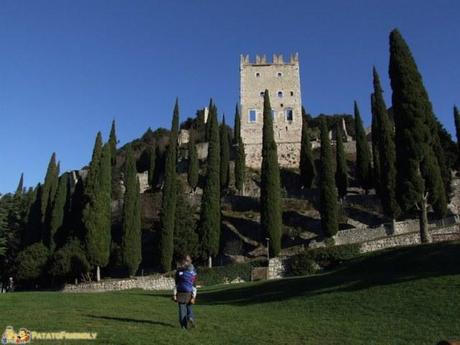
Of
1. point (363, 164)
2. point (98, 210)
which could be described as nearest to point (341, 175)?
point (363, 164)

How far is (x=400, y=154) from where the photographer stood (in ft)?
88.0

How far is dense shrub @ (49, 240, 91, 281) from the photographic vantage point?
36.0 metres

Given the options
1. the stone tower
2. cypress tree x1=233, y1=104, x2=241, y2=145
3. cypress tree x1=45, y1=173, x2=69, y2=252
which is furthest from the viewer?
cypress tree x1=233, y1=104, x2=241, y2=145

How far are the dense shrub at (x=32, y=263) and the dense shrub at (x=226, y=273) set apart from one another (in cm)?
1503

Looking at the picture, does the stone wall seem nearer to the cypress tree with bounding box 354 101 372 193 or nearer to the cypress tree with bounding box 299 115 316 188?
the cypress tree with bounding box 299 115 316 188

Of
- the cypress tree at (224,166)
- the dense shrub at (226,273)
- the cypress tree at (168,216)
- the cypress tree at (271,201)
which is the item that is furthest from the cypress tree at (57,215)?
the cypress tree at (271,201)

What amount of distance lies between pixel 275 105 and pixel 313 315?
5311 centimetres

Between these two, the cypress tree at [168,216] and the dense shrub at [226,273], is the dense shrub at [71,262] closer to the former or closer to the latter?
the cypress tree at [168,216]

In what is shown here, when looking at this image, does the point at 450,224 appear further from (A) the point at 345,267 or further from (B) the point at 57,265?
(B) the point at 57,265

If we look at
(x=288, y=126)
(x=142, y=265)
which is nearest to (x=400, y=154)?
(x=142, y=265)

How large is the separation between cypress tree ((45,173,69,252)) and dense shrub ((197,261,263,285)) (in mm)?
15856

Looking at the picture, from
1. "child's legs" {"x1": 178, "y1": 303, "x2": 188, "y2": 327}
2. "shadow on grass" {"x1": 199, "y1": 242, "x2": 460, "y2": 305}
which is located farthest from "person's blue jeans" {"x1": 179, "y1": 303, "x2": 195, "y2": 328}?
"shadow on grass" {"x1": 199, "y1": 242, "x2": 460, "y2": 305}

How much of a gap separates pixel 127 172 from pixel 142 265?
29.4ft

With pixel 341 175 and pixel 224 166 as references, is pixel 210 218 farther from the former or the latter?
pixel 341 175
